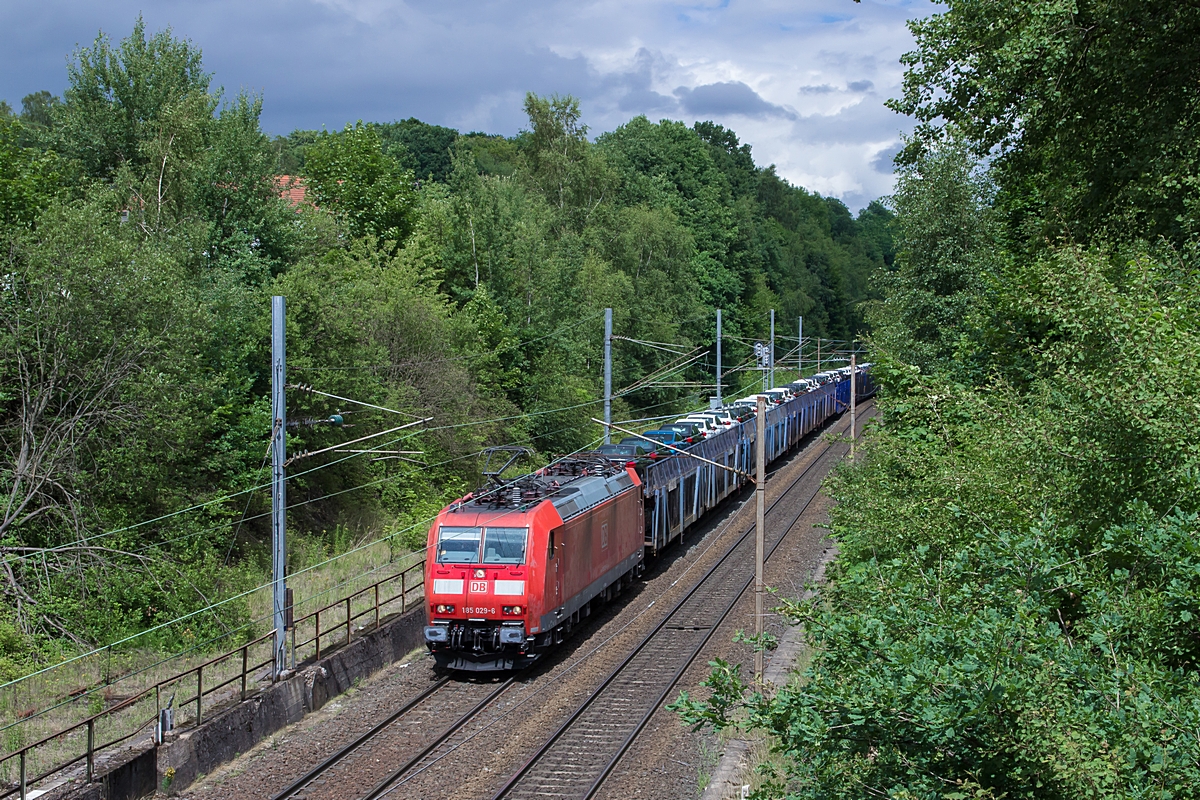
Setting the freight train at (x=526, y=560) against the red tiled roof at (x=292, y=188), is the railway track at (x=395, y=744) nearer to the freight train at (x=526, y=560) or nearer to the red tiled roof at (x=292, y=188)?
the freight train at (x=526, y=560)

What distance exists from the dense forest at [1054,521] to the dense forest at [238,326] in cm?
1371

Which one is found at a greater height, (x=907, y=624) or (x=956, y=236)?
(x=956, y=236)

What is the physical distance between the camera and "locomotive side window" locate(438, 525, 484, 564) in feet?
58.2

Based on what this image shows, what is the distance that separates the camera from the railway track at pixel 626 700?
1367 centimetres

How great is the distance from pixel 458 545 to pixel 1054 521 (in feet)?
38.7

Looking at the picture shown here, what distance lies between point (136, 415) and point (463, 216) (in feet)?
72.9

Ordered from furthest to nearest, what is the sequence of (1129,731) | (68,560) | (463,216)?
(463,216) → (68,560) → (1129,731)

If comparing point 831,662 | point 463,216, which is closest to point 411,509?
point 463,216

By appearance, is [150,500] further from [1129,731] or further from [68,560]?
[1129,731]

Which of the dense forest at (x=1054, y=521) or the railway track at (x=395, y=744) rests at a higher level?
the dense forest at (x=1054, y=521)

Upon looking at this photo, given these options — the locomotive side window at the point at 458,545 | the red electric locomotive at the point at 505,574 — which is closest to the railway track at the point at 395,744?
the red electric locomotive at the point at 505,574

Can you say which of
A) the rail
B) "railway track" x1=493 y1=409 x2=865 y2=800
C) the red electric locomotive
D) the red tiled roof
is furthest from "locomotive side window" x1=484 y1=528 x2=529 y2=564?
the red tiled roof

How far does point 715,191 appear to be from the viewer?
82125 millimetres

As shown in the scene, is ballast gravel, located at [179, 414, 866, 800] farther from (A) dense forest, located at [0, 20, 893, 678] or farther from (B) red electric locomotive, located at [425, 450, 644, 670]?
(A) dense forest, located at [0, 20, 893, 678]
